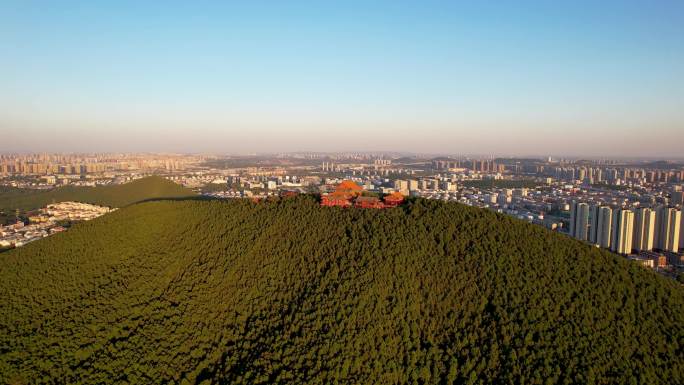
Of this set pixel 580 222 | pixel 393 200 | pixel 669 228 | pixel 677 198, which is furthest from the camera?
pixel 677 198

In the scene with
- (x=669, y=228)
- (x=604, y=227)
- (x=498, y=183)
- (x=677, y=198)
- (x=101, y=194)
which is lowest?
(x=604, y=227)

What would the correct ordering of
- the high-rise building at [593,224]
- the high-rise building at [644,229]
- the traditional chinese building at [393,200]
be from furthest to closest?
1. the high-rise building at [593,224]
2. the high-rise building at [644,229]
3. the traditional chinese building at [393,200]

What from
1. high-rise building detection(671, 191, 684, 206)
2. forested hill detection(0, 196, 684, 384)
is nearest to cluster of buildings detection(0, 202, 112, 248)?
forested hill detection(0, 196, 684, 384)

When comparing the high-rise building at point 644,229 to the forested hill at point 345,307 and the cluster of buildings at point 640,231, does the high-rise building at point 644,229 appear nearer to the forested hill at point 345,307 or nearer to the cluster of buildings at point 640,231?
the cluster of buildings at point 640,231

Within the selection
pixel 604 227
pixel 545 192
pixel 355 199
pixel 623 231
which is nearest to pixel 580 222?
pixel 604 227

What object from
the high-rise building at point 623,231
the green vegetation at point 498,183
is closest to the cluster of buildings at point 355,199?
the high-rise building at point 623,231

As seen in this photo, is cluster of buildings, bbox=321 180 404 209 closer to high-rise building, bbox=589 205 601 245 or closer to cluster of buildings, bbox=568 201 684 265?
cluster of buildings, bbox=568 201 684 265

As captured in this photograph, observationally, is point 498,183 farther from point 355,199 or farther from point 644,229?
point 355,199
